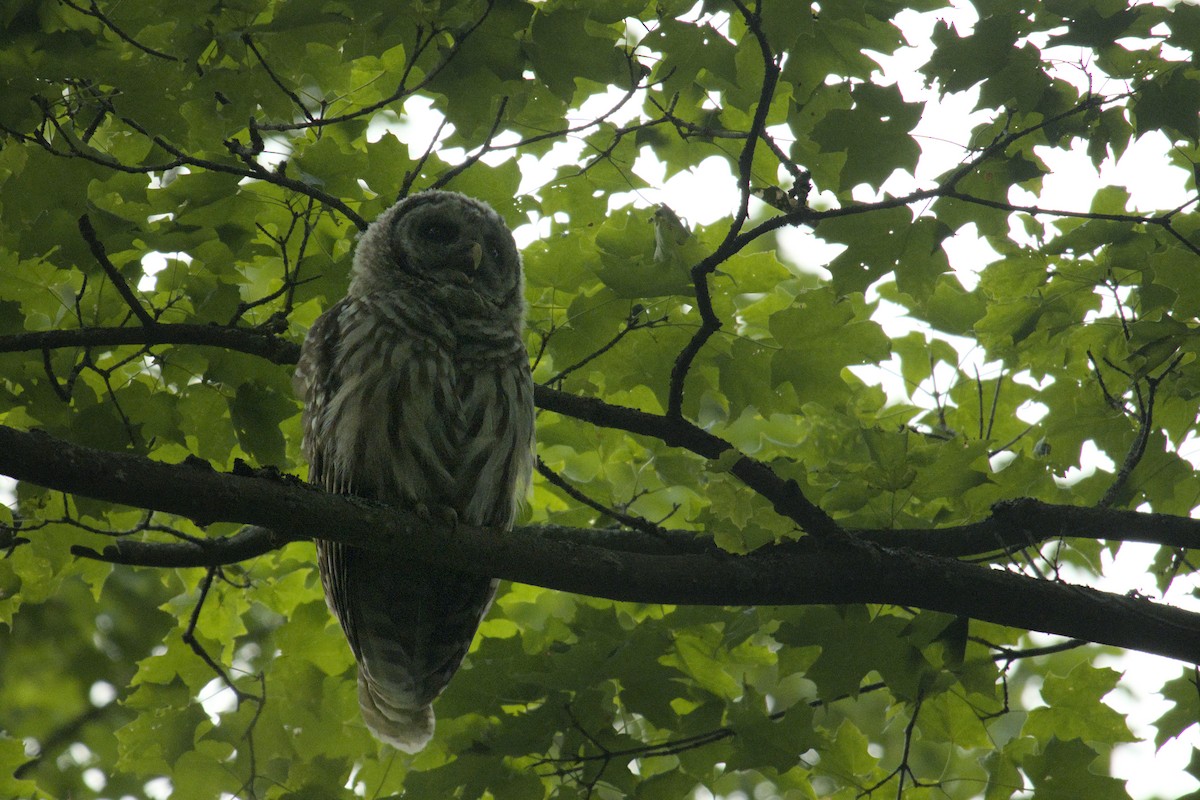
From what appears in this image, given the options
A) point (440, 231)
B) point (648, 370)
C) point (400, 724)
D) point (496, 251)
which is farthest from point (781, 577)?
point (440, 231)

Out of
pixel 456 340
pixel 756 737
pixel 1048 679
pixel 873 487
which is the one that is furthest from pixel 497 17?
pixel 1048 679

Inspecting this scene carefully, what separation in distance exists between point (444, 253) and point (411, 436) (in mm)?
1113

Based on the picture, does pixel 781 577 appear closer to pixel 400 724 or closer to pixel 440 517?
pixel 440 517

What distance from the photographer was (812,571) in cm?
334

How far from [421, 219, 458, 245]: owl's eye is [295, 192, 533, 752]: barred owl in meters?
0.15

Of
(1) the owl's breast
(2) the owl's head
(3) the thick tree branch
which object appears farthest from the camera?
(2) the owl's head

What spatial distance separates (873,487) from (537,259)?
4.94ft

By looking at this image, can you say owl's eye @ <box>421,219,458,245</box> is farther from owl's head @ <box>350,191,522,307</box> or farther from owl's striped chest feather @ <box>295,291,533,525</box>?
owl's striped chest feather @ <box>295,291,533,525</box>

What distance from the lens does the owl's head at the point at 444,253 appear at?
4.60 metres

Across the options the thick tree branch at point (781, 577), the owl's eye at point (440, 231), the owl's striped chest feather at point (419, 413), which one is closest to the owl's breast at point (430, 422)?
the owl's striped chest feather at point (419, 413)

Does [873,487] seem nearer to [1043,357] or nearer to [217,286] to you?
[1043,357]

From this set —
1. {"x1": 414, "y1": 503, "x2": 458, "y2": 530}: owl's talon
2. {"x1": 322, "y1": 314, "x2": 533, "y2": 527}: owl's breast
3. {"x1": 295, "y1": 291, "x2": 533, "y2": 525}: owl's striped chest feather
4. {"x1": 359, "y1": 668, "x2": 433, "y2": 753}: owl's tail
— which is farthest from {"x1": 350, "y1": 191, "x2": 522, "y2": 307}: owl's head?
{"x1": 359, "y1": 668, "x2": 433, "y2": 753}: owl's tail

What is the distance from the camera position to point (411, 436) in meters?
4.06

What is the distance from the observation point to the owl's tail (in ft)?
14.2
